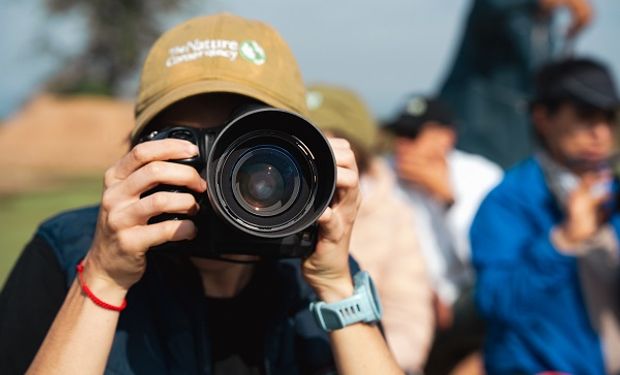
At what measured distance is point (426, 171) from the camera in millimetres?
3104

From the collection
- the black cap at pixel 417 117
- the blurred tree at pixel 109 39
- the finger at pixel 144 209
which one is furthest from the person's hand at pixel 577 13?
the blurred tree at pixel 109 39

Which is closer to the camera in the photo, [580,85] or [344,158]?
[344,158]

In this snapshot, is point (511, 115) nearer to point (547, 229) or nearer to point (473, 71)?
point (473, 71)

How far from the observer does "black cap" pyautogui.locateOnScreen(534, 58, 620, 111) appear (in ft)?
7.70

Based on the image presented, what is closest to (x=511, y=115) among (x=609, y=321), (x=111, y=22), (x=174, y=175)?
(x=609, y=321)

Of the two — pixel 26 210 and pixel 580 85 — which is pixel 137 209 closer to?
pixel 580 85

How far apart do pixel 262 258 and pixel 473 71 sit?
10.6ft

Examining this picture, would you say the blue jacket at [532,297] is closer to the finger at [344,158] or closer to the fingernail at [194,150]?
the finger at [344,158]

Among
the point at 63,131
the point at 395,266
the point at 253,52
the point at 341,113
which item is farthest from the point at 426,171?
the point at 63,131

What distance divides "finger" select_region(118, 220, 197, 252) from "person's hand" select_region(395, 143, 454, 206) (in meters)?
2.06

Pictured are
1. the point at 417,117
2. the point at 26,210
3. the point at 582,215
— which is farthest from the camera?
the point at 26,210

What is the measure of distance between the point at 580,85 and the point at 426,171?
0.87m

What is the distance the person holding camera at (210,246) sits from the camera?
1.11 meters

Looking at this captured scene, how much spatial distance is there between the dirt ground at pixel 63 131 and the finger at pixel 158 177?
60.0 ft
